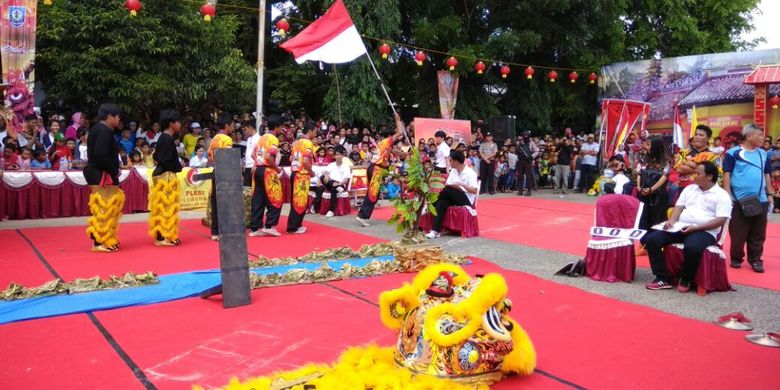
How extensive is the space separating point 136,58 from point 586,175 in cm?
1080

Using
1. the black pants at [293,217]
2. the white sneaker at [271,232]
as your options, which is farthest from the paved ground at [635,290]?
the white sneaker at [271,232]

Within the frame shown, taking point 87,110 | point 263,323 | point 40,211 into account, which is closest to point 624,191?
point 263,323

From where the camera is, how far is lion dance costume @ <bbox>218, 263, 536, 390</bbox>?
2900 millimetres

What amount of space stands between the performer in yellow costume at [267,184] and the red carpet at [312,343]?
3.19m

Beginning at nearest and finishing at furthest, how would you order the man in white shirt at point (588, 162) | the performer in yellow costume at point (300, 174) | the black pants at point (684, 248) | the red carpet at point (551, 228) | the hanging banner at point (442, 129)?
the black pants at point (684, 248)
the red carpet at point (551, 228)
the performer in yellow costume at point (300, 174)
the hanging banner at point (442, 129)
the man in white shirt at point (588, 162)

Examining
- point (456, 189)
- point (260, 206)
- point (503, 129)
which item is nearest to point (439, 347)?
point (456, 189)

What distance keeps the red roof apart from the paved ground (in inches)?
443

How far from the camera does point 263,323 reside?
13.6 ft

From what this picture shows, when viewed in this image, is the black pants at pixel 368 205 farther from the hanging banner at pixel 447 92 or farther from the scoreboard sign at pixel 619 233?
the hanging banner at pixel 447 92

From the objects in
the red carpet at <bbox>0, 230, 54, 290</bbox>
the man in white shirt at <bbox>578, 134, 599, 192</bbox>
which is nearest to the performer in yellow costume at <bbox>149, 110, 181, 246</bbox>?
the red carpet at <bbox>0, 230, 54, 290</bbox>

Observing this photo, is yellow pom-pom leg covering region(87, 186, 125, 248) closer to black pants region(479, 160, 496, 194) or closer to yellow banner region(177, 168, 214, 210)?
yellow banner region(177, 168, 214, 210)

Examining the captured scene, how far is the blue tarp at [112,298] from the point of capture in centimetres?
426

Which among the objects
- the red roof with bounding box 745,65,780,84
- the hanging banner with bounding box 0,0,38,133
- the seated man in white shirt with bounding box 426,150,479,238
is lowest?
the seated man in white shirt with bounding box 426,150,479,238

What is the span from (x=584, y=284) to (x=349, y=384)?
329 centimetres
